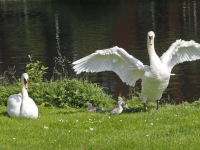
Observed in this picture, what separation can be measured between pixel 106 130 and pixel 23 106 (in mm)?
2254

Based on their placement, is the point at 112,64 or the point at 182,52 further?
the point at 182,52

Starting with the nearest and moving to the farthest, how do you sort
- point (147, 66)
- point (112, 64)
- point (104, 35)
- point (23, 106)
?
point (23, 106), point (147, 66), point (112, 64), point (104, 35)

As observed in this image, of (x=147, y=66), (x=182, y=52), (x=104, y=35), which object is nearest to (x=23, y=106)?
(x=147, y=66)

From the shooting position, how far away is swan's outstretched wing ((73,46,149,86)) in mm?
9062

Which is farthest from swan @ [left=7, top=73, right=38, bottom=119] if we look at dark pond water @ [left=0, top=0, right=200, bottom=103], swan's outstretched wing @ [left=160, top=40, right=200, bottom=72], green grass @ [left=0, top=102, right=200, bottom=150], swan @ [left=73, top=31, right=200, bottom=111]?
dark pond water @ [left=0, top=0, right=200, bottom=103]

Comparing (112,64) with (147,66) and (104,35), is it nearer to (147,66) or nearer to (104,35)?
(147,66)

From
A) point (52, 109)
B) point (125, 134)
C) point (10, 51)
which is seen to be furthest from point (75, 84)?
point (10, 51)

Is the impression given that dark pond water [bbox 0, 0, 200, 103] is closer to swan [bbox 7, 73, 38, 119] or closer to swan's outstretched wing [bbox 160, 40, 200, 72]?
swan's outstretched wing [bbox 160, 40, 200, 72]

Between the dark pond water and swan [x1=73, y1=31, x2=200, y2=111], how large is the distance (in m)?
4.31

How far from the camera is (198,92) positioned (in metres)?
14.7

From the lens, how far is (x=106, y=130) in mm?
7328

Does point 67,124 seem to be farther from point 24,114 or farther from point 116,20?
point 116,20

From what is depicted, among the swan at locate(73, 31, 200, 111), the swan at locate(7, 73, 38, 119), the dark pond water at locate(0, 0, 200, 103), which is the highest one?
the dark pond water at locate(0, 0, 200, 103)

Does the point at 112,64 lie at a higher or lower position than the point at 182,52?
lower
